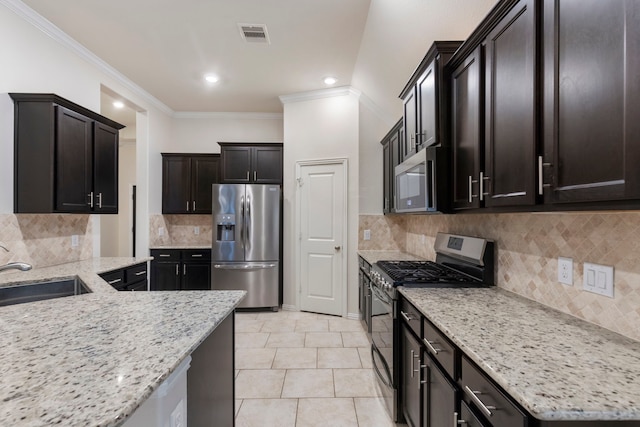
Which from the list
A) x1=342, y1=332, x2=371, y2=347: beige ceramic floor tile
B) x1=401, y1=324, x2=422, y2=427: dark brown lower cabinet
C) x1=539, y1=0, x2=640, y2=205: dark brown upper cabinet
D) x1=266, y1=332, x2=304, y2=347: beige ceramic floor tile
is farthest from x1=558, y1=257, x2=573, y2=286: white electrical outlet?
x1=266, y1=332, x2=304, y2=347: beige ceramic floor tile

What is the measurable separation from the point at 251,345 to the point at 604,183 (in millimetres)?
3191

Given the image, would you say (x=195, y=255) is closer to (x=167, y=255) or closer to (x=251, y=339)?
(x=167, y=255)

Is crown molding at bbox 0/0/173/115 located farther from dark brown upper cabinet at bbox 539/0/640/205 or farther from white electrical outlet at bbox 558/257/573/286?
white electrical outlet at bbox 558/257/573/286

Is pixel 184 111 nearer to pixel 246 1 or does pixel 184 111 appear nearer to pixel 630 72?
pixel 246 1

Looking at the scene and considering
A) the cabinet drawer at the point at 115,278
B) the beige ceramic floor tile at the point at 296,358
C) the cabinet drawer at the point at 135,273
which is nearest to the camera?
the cabinet drawer at the point at 115,278

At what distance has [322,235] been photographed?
4.25 metres

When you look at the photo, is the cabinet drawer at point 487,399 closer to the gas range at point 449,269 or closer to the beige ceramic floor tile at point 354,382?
the gas range at point 449,269

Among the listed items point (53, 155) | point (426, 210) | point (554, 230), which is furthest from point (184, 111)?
point (554, 230)

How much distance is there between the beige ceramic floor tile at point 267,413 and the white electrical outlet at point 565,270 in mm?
1804

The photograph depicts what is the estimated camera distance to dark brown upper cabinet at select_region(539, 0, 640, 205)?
0.81 metres

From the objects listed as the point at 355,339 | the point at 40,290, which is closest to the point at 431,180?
the point at 355,339

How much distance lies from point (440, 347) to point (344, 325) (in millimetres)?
2640

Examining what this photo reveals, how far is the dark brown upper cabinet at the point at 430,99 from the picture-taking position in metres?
1.89

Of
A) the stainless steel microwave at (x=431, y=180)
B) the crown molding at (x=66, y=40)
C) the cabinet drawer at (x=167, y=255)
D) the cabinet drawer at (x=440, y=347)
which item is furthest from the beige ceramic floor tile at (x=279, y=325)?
the crown molding at (x=66, y=40)
